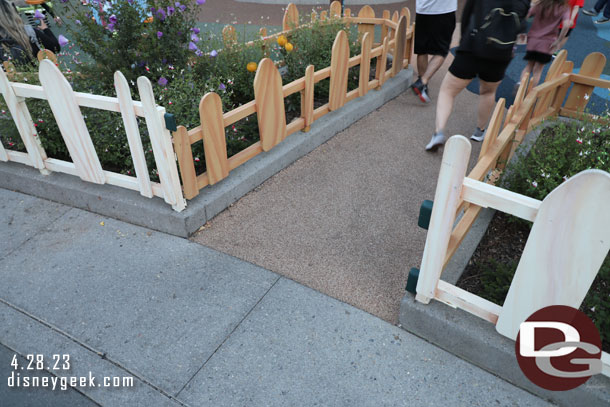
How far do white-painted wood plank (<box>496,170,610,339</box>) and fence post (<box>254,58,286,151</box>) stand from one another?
229cm

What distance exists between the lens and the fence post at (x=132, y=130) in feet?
8.71

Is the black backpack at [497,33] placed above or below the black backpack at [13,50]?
above

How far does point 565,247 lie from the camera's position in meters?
1.72

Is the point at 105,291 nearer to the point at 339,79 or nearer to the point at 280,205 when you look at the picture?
the point at 280,205

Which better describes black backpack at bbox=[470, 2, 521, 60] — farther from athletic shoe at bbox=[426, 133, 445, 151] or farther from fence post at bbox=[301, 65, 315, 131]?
fence post at bbox=[301, 65, 315, 131]

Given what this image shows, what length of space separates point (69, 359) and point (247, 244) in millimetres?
1266

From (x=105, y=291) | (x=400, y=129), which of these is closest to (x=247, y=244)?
(x=105, y=291)

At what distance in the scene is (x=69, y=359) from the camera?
2.27 m

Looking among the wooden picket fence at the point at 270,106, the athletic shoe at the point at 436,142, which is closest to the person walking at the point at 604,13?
the wooden picket fence at the point at 270,106

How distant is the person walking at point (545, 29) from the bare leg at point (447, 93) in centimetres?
106

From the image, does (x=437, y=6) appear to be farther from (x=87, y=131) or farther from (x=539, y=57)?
(x=87, y=131)

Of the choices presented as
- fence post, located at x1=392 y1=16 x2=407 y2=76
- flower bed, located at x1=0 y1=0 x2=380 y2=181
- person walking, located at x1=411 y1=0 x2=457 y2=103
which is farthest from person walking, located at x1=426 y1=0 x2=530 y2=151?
flower bed, located at x1=0 y1=0 x2=380 y2=181

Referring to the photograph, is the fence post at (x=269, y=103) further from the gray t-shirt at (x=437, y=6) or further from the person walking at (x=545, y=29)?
the person walking at (x=545, y=29)

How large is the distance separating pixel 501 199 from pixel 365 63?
10.1 ft
